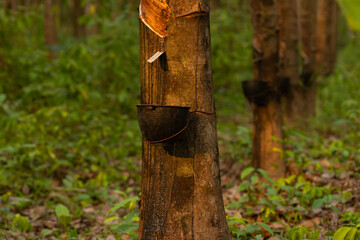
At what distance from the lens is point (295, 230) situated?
2.80m

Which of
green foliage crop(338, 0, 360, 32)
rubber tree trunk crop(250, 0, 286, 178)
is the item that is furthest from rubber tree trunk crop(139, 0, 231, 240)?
rubber tree trunk crop(250, 0, 286, 178)

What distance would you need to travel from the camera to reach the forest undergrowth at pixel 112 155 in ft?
11.0

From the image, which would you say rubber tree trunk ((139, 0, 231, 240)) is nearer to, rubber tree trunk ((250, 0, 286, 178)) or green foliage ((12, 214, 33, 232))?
green foliage ((12, 214, 33, 232))

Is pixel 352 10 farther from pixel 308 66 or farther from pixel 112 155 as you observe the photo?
pixel 308 66

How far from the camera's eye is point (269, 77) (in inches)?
165

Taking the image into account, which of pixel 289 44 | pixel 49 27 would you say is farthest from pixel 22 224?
pixel 49 27

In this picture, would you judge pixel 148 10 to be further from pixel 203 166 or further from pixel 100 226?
pixel 100 226

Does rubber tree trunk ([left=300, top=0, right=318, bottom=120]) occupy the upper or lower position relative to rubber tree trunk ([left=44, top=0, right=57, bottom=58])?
lower

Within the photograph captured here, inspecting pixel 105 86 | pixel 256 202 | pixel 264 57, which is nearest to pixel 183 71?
pixel 256 202

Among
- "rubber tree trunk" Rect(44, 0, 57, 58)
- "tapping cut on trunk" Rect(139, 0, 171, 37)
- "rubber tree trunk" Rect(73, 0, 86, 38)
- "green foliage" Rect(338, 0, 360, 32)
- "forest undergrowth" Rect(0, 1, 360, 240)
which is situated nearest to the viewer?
"green foliage" Rect(338, 0, 360, 32)

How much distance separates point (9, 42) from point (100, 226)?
5.19 metres

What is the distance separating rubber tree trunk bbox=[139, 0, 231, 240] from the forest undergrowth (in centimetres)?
58

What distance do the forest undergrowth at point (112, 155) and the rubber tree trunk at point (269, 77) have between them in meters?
0.14

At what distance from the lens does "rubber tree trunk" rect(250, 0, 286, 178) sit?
4.19 metres
